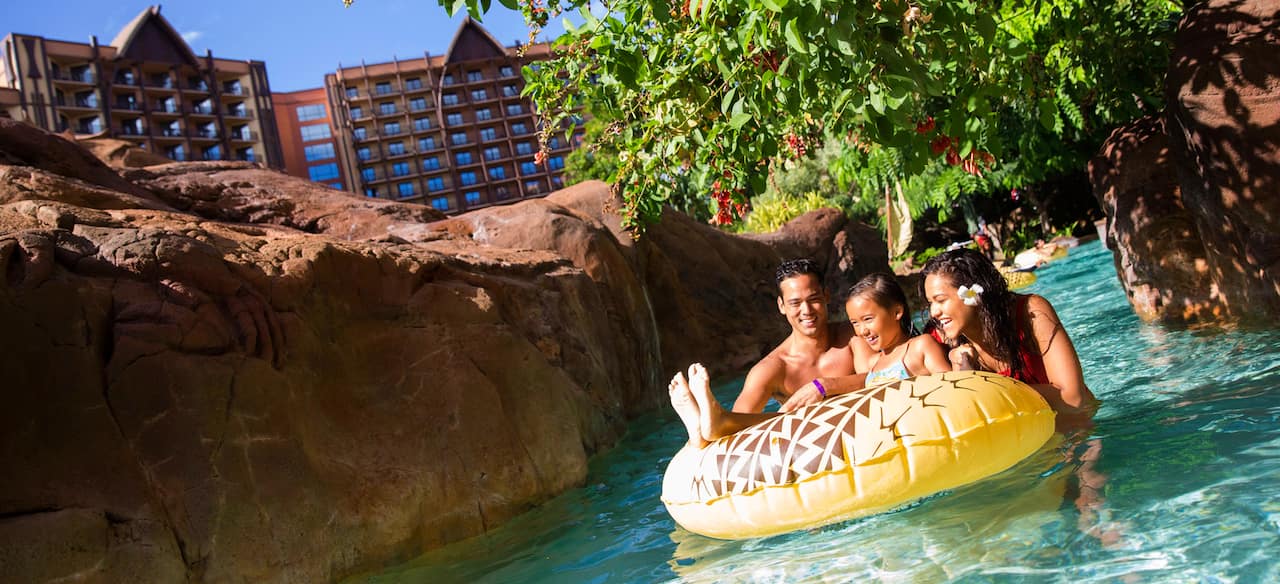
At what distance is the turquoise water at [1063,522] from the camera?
307 centimetres

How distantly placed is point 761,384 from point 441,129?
66.5 meters

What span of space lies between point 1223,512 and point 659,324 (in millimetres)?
8157

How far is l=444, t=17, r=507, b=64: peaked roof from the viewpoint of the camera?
2726 inches

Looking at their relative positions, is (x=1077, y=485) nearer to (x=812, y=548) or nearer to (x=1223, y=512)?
(x=1223, y=512)

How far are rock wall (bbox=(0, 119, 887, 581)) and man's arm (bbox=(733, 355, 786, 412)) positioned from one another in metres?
1.53

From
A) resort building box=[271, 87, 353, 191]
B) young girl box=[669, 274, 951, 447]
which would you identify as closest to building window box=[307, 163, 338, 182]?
resort building box=[271, 87, 353, 191]

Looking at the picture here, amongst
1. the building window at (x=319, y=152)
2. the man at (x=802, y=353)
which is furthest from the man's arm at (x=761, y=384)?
the building window at (x=319, y=152)

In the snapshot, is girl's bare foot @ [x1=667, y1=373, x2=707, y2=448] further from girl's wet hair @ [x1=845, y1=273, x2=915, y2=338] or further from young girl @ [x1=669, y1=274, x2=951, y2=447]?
girl's wet hair @ [x1=845, y1=273, x2=915, y2=338]

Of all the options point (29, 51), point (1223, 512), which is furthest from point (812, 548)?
point (29, 51)

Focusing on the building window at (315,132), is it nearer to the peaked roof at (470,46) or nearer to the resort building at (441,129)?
the resort building at (441,129)

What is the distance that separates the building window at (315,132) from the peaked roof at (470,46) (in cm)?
1113

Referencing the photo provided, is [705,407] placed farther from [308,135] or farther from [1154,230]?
[308,135]

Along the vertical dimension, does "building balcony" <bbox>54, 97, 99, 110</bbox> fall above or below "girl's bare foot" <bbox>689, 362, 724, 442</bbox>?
above

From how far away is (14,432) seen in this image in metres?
3.94
